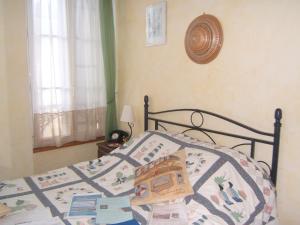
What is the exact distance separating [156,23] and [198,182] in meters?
1.68

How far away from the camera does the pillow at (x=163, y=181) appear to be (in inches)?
65.5

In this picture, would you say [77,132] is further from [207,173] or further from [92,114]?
[207,173]

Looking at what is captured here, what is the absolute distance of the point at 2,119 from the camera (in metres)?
2.49

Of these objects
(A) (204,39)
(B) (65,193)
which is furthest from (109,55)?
(B) (65,193)

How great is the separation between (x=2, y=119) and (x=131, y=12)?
1.77 metres

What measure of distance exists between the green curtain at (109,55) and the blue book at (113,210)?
1612 millimetres

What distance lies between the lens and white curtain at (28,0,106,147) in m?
2.74

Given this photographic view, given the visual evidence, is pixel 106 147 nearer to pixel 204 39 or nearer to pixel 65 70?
pixel 65 70

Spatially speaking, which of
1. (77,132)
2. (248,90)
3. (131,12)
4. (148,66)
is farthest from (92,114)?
(248,90)

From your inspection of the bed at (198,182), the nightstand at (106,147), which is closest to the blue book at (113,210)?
the bed at (198,182)

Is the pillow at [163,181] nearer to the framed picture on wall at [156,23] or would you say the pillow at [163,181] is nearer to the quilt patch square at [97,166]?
the quilt patch square at [97,166]

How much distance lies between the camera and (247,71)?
6.48 feet

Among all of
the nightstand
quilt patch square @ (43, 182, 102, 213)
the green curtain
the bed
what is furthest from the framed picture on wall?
quilt patch square @ (43, 182, 102, 213)

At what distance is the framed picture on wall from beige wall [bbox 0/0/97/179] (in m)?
1.20
